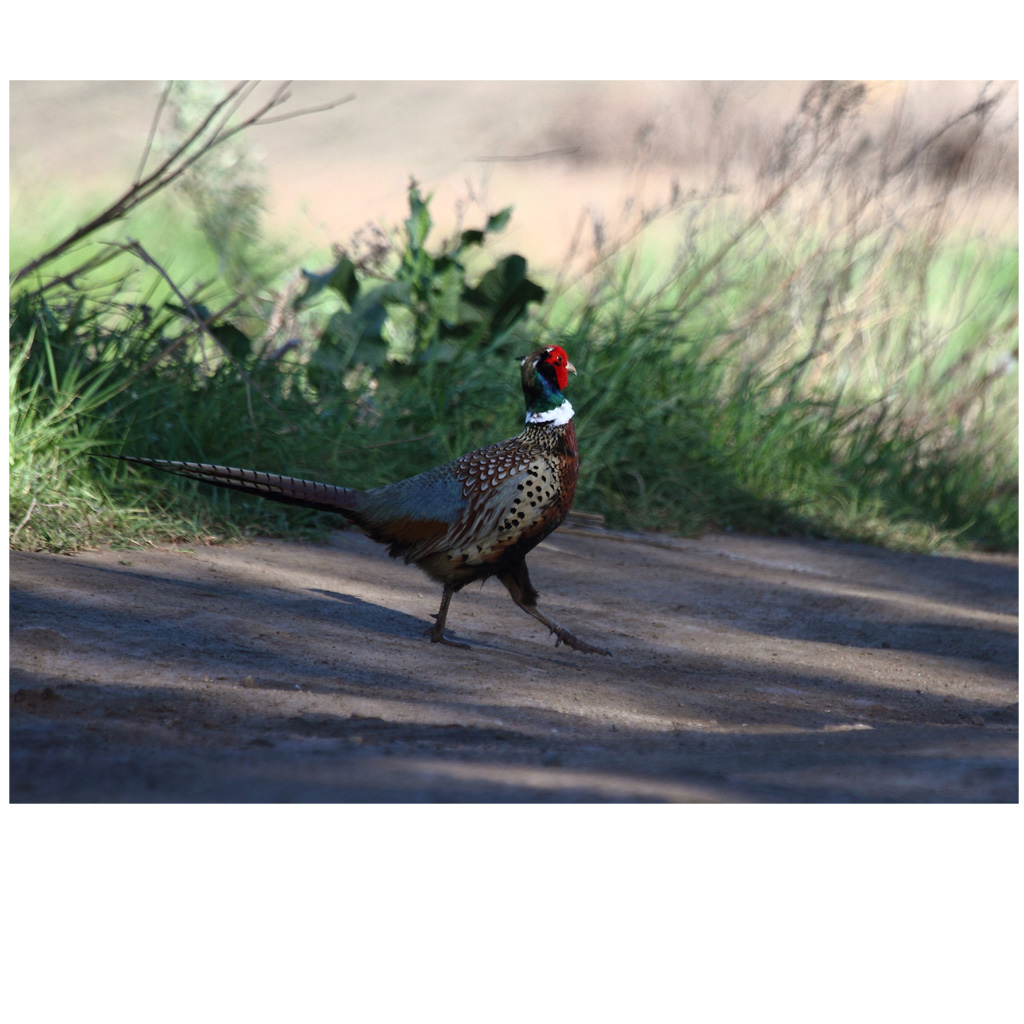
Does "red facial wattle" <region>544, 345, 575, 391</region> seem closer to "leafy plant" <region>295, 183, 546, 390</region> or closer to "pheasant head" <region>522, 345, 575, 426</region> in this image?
"pheasant head" <region>522, 345, 575, 426</region>

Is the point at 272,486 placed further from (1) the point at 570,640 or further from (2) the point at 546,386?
(1) the point at 570,640

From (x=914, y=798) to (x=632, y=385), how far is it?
4.17m

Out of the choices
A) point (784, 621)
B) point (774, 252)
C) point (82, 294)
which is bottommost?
point (784, 621)

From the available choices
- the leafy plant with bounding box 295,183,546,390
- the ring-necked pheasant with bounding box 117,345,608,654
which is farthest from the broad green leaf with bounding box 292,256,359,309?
the ring-necked pheasant with bounding box 117,345,608,654

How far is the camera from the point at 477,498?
342 centimetres

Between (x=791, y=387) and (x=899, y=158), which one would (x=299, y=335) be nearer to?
A: (x=791, y=387)

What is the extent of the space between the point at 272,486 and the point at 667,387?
3.55m

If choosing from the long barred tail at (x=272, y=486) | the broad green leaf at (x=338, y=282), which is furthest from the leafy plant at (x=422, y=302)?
the long barred tail at (x=272, y=486)

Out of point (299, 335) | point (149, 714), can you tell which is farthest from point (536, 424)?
point (299, 335)

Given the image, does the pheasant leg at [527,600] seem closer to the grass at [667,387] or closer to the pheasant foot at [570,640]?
the pheasant foot at [570,640]

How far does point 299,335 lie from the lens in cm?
678

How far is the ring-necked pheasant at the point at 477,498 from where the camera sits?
11.1 ft

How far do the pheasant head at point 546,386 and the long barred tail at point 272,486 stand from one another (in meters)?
0.66

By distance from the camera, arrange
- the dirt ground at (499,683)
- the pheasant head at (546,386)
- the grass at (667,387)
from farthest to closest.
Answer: the grass at (667,387) → the pheasant head at (546,386) → the dirt ground at (499,683)
